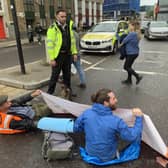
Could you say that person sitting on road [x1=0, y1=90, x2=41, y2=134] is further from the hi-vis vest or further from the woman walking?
the woman walking

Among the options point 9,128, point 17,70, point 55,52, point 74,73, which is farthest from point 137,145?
point 17,70

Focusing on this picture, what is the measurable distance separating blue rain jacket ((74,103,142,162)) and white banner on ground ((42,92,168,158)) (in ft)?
0.77

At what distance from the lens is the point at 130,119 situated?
2877 mm

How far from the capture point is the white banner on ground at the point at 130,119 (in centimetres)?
264

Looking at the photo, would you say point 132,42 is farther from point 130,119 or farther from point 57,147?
point 57,147

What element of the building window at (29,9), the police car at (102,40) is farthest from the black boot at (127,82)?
the building window at (29,9)

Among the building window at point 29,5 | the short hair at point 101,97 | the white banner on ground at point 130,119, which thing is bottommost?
the white banner on ground at point 130,119

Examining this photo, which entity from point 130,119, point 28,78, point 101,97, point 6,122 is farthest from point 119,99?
point 28,78

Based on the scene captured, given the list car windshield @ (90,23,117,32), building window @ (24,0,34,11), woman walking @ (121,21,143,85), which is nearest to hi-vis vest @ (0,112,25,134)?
woman walking @ (121,21,143,85)

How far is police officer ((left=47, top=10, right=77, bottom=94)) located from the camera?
4.18 meters

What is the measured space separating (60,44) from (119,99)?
6.01 feet

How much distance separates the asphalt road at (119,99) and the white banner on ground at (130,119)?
21cm

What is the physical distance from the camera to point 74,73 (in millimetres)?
6582

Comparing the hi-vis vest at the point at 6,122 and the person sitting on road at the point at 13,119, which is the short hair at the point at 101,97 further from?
the hi-vis vest at the point at 6,122
